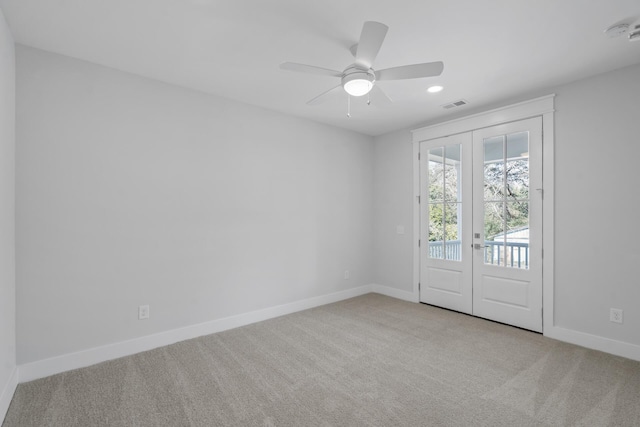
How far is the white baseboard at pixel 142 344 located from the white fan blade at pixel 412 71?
9.70ft

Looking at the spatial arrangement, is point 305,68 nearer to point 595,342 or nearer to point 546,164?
point 546,164

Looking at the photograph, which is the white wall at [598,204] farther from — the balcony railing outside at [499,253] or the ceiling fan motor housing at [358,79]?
the ceiling fan motor housing at [358,79]

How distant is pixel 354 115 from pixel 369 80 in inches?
75.1

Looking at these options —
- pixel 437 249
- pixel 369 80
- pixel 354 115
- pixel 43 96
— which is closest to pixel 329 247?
pixel 437 249

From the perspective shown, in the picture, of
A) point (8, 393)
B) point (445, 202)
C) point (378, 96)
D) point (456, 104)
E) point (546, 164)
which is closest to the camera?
point (8, 393)

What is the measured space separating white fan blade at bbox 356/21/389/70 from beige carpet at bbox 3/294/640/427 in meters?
2.39

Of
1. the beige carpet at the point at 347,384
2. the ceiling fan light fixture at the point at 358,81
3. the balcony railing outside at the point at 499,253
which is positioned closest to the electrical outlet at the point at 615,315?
the beige carpet at the point at 347,384

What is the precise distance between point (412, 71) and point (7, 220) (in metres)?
3.09

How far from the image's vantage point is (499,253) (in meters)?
3.77

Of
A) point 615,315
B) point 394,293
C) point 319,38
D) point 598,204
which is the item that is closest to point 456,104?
point 598,204

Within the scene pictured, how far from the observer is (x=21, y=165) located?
2.46 m

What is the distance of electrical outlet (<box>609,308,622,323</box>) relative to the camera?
9.53 feet

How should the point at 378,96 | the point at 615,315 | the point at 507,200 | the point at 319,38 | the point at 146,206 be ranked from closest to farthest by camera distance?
the point at 319,38, the point at 378,96, the point at 615,315, the point at 146,206, the point at 507,200

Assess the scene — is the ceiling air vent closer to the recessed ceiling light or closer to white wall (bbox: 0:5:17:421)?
the recessed ceiling light
